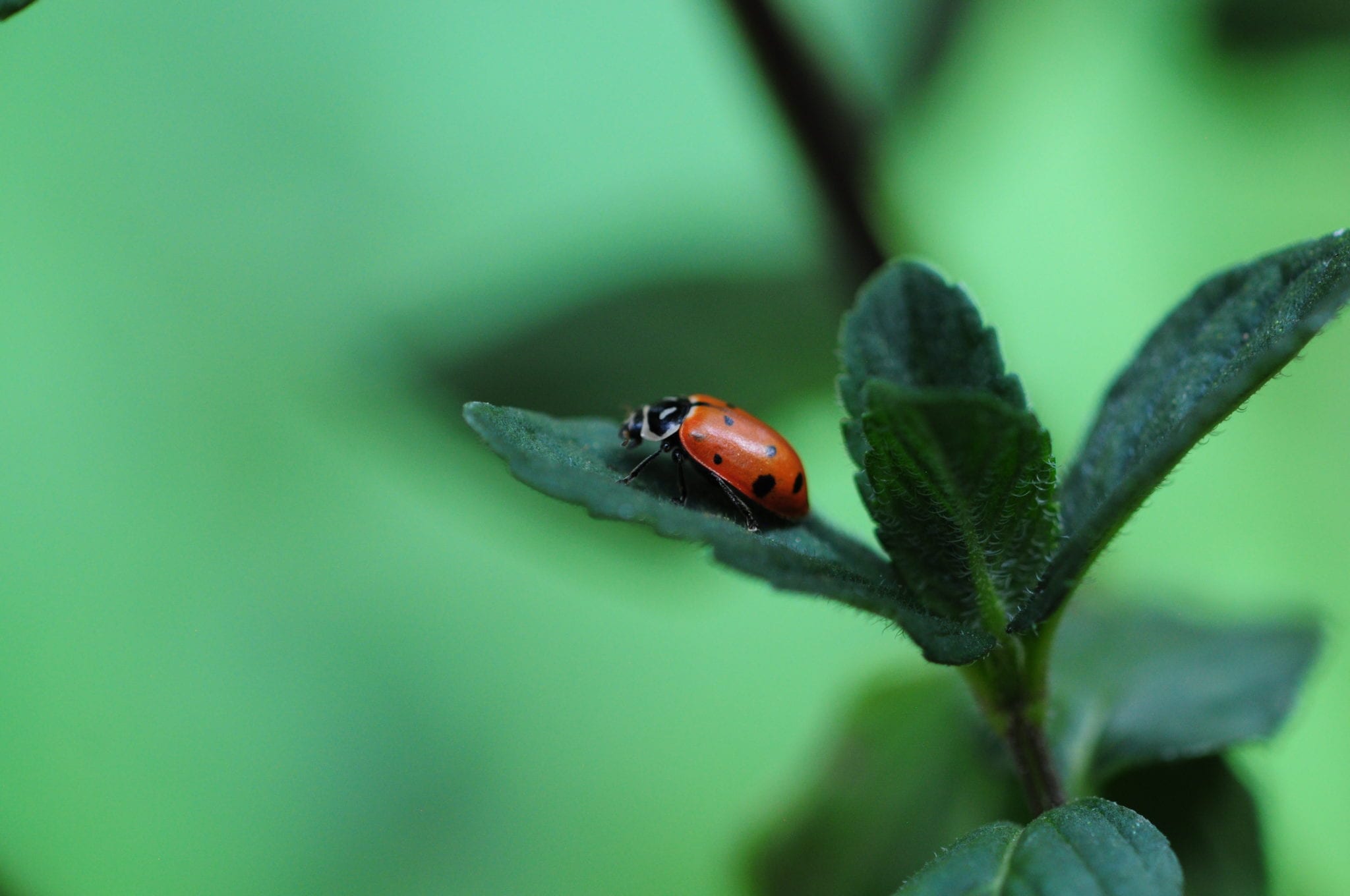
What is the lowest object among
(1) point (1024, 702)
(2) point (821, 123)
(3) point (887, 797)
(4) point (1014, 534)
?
(3) point (887, 797)

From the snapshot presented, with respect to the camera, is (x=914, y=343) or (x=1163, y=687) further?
(x=1163, y=687)

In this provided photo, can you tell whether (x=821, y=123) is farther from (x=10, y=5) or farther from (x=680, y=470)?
(x=10, y=5)

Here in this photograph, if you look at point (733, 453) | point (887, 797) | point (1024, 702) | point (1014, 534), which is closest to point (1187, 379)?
point (1014, 534)

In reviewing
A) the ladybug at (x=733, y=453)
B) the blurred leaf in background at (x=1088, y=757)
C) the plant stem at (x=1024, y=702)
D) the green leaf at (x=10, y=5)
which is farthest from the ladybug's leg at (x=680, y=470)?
the green leaf at (x=10, y=5)

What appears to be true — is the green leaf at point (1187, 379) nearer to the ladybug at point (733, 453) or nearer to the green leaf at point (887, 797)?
the ladybug at point (733, 453)

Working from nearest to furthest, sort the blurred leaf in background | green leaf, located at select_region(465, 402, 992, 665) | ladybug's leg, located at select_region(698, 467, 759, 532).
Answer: green leaf, located at select_region(465, 402, 992, 665) → ladybug's leg, located at select_region(698, 467, 759, 532) → the blurred leaf in background

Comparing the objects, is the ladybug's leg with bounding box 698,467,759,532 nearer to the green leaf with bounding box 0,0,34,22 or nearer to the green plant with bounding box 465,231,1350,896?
the green plant with bounding box 465,231,1350,896

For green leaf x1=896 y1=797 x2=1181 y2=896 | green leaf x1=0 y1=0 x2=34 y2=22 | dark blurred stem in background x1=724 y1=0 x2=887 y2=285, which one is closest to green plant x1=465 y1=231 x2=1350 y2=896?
green leaf x1=896 y1=797 x2=1181 y2=896
